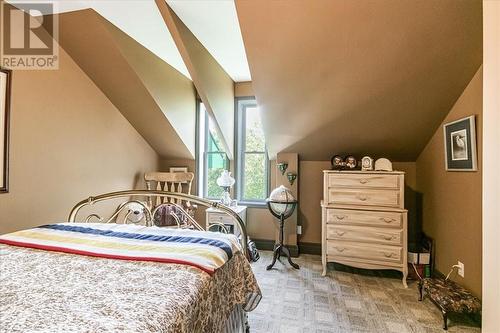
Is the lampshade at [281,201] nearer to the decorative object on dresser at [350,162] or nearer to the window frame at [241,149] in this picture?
the window frame at [241,149]

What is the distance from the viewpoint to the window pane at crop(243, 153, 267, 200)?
4113mm

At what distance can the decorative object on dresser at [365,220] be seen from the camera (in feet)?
9.28

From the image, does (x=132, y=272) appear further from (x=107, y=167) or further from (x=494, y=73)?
(x=107, y=167)

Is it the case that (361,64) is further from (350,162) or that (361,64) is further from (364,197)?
(364,197)

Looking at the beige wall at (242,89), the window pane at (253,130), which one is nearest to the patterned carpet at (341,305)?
the window pane at (253,130)

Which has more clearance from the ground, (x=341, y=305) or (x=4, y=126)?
(x=4, y=126)

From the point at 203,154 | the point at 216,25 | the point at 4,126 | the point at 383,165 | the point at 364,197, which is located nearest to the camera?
the point at 4,126

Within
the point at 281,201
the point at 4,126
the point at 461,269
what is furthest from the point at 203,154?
the point at 461,269

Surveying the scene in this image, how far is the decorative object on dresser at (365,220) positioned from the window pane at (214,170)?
1.83 m

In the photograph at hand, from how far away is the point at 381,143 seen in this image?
10.7 feet

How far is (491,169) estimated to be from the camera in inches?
57.7

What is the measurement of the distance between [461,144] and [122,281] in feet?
9.46

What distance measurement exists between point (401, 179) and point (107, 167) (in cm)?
354

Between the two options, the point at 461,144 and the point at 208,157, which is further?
the point at 208,157
